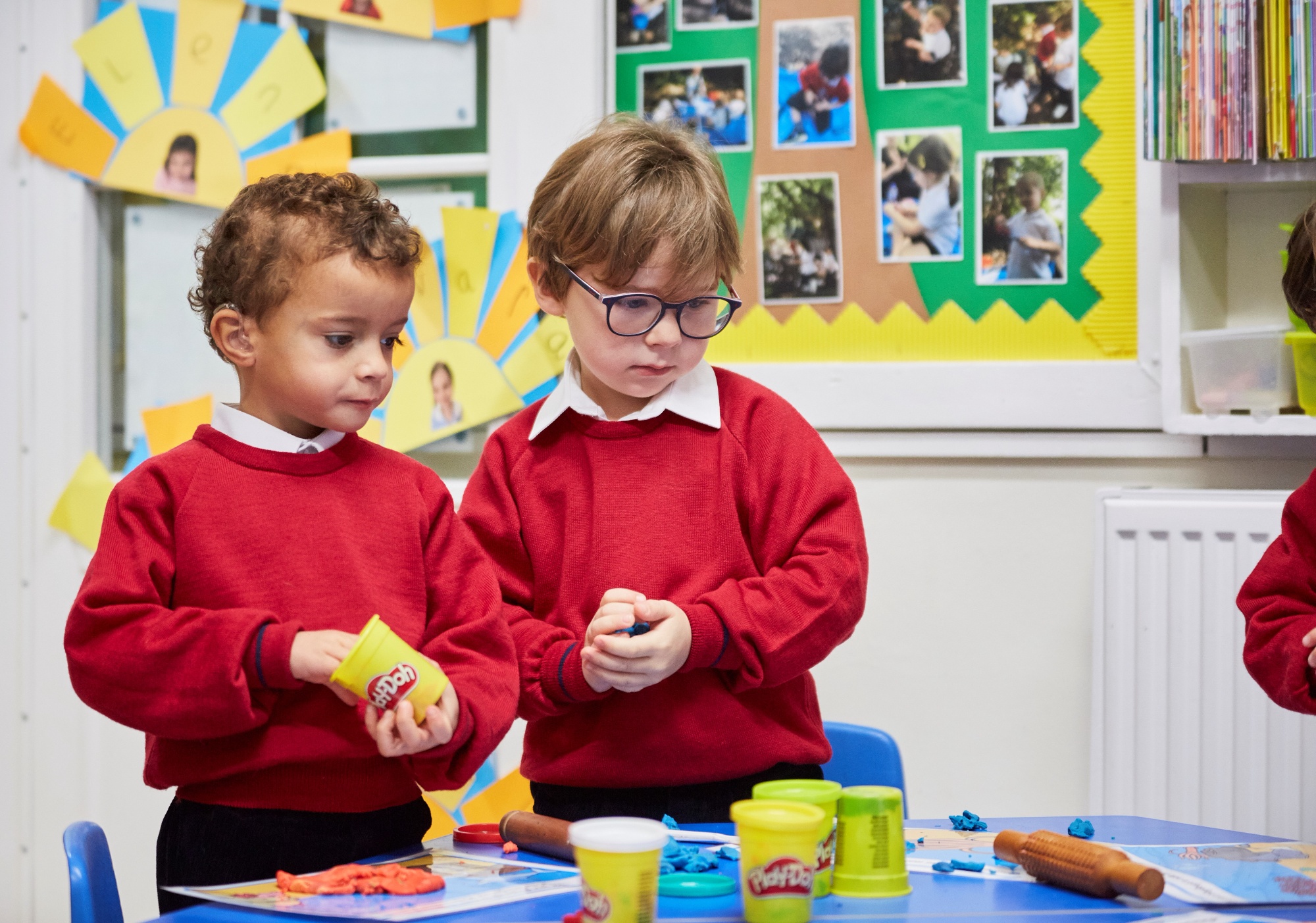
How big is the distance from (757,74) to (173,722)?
4.56 feet

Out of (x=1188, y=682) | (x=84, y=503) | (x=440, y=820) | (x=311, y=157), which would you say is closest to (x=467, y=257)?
(x=311, y=157)

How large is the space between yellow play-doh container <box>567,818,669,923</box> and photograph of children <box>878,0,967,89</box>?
4.71 feet

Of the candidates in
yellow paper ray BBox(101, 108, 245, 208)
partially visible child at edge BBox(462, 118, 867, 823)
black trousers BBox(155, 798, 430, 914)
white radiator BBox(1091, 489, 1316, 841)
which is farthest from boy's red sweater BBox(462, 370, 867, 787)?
yellow paper ray BBox(101, 108, 245, 208)

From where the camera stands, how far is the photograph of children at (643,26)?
1998 millimetres

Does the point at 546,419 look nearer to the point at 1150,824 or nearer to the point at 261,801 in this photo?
the point at 261,801

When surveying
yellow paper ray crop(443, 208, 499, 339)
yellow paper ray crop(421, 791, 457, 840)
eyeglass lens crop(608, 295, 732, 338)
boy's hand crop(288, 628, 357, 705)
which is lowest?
yellow paper ray crop(421, 791, 457, 840)

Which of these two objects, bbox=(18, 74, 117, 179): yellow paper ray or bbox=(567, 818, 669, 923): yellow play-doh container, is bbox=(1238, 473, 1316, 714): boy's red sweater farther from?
bbox=(18, 74, 117, 179): yellow paper ray

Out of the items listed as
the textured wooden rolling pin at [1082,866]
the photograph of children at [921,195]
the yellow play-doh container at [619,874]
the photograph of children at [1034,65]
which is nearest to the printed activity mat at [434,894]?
the yellow play-doh container at [619,874]

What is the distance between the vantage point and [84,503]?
7.27ft

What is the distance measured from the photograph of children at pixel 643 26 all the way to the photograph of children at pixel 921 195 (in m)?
0.40

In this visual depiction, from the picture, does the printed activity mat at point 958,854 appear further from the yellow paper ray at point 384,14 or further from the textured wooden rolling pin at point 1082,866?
the yellow paper ray at point 384,14

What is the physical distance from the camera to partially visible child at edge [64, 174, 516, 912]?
1.01 m

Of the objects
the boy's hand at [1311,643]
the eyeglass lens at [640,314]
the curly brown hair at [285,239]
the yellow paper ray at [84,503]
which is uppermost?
the curly brown hair at [285,239]

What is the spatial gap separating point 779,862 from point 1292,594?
732 millimetres
